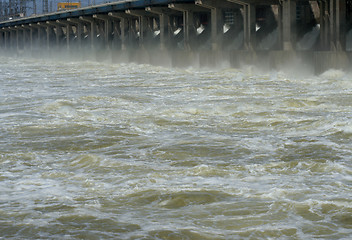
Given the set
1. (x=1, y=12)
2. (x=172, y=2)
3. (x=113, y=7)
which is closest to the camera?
(x=172, y=2)

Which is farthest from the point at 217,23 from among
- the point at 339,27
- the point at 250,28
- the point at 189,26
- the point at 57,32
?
the point at 57,32

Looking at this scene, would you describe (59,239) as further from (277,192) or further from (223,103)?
(223,103)

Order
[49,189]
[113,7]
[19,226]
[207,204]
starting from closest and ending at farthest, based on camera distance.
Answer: [19,226] → [207,204] → [49,189] → [113,7]

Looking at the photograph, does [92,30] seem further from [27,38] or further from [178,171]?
[178,171]

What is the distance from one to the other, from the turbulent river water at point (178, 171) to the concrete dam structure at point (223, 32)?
54.6 ft

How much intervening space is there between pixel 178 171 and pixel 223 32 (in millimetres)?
39353

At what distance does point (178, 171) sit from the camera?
1000cm

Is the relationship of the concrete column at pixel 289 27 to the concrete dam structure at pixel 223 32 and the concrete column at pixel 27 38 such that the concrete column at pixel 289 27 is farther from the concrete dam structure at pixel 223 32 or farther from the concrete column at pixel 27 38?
the concrete column at pixel 27 38

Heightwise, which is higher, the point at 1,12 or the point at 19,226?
the point at 1,12

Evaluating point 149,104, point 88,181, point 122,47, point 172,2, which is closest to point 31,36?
point 122,47

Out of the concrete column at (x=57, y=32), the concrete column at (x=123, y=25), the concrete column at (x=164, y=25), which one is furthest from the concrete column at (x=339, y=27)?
the concrete column at (x=57, y=32)

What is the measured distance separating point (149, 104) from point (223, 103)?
2.17m

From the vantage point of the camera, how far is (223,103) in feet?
64.7

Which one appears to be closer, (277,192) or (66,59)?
(277,192)
